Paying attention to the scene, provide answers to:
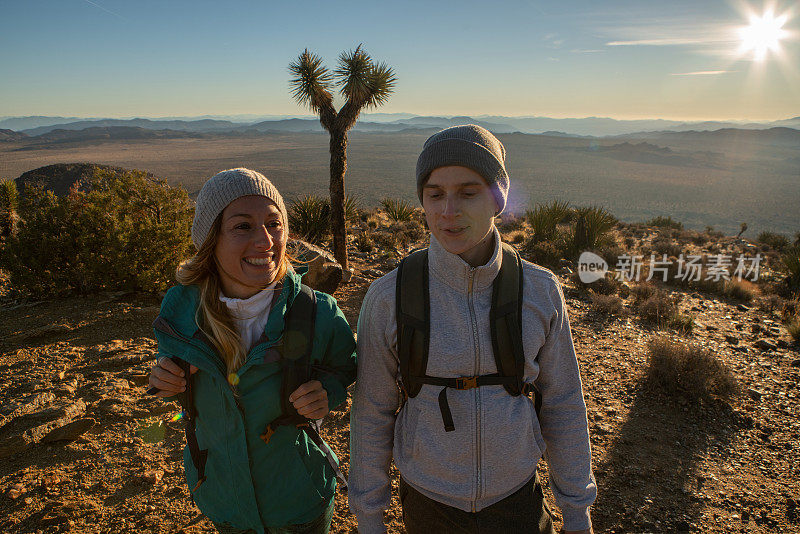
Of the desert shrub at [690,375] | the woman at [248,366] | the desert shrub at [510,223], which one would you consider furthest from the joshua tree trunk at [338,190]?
the desert shrub at [510,223]

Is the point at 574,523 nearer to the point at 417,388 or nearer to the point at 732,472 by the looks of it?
the point at 417,388

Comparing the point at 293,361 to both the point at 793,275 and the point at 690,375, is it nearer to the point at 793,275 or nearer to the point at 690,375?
the point at 690,375

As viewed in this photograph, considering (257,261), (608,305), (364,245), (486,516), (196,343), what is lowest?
(608,305)

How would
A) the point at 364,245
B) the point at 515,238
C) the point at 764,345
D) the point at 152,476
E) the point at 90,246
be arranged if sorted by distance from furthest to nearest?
the point at 515,238 → the point at 364,245 → the point at 764,345 → the point at 90,246 → the point at 152,476

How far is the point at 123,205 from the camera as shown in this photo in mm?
5926

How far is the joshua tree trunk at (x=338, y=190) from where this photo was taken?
793 centimetres

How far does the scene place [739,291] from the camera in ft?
29.5

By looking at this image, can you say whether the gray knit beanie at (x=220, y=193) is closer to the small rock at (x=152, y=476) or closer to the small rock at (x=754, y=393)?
the small rock at (x=152, y=476)

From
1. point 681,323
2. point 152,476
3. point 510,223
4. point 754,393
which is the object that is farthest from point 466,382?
point 510,223

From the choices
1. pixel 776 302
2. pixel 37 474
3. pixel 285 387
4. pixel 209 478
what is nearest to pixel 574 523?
pixel 285 387

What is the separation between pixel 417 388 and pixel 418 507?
48 centimetres

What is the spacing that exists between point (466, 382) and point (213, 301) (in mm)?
979

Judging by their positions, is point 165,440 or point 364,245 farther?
point 364,245

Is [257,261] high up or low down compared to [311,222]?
up
